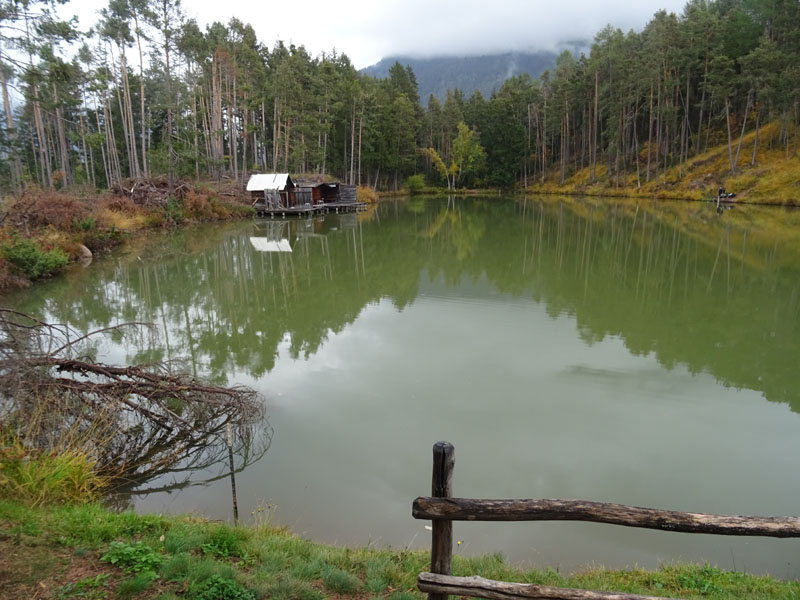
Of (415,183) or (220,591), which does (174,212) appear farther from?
(415,183)

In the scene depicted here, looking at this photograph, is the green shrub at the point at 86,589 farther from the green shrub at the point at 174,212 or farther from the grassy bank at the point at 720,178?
the grassy bank at the point at 720,178

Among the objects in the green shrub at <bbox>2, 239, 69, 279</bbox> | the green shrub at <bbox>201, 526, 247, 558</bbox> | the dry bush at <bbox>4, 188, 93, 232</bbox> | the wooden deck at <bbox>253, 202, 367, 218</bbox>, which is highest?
the dry bush at <bbox>4, 188, 93, 232</bbox>

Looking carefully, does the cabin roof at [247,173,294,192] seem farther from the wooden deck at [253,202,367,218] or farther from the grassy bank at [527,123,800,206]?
the grassy bank at [527,123,800,206]

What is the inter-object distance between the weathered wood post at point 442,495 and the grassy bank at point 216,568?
0.51 m

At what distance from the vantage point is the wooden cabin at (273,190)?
38.0 meters

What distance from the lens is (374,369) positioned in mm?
9281

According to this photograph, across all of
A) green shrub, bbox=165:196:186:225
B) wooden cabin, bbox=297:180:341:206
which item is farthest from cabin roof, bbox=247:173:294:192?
green shrub, bbox=165:196:186:225

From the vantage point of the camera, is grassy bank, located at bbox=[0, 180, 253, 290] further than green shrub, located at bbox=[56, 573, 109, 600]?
Yes

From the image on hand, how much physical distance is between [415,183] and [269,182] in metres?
30.5

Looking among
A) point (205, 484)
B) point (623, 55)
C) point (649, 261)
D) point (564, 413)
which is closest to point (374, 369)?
point (564, 413)

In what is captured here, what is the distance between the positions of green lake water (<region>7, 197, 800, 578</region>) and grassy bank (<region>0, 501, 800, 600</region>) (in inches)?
27.3

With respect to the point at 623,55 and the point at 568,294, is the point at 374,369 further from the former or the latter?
the point at 623,55

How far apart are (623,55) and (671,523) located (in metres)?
62.2

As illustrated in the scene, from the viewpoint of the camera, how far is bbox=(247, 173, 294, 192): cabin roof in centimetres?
3803
